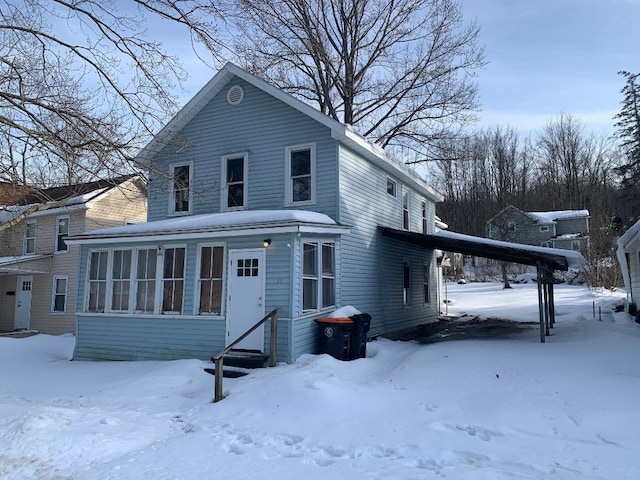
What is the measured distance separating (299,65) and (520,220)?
92.3 feet

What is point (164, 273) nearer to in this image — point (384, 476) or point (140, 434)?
point (140, 434)

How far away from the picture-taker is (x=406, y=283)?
Answer: 56.2 feet

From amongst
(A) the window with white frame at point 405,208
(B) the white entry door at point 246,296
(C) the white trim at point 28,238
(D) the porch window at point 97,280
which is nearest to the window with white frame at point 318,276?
(B) the white entry door at point 246,296

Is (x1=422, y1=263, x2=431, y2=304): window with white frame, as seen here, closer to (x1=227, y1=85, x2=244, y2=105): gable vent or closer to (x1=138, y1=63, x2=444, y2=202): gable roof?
(x1=138, y1=63, x2=444, y2=202): gable roof

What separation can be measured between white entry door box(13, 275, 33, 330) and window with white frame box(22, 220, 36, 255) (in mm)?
1330

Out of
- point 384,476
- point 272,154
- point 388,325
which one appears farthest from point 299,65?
point 384,476

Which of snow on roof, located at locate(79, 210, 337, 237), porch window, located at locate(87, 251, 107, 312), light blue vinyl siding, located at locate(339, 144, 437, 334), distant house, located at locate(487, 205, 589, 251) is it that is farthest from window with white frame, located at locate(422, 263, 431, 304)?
distant house, located at locate(487, 205, 589, 251)

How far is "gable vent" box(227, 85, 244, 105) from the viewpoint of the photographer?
538 inches

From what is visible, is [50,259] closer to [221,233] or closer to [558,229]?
[221,233]

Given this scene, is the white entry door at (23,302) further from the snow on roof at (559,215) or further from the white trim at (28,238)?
the snow on roof at (559,215)

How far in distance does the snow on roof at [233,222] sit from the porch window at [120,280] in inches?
26.8

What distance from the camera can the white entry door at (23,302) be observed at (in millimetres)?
21484

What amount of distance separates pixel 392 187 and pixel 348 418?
11.1 meters

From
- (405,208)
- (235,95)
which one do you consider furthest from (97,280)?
(405,208)
